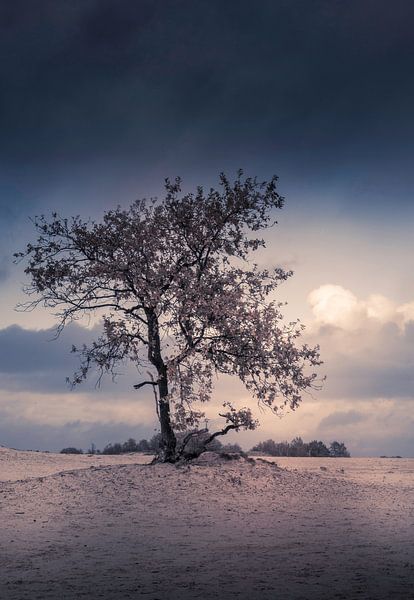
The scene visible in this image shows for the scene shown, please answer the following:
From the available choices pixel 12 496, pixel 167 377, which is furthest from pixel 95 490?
pixel 167 377

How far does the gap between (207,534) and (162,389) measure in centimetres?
696

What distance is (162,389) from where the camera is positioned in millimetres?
20453

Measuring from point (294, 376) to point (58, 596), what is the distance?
12.1 metres

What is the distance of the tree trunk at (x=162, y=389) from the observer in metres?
20.4

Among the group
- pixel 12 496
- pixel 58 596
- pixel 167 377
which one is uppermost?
pixel 167 377

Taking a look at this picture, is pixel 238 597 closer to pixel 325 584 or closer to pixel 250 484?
pixel 325 584

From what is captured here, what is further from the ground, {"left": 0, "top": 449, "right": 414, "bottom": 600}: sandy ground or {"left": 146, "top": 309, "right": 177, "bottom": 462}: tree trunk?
{"left": 146, "top": 309, "right": 177, "bottom": 462}: tree trunk

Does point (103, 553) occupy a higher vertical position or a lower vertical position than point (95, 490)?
lower

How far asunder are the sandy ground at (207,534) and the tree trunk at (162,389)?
111cm

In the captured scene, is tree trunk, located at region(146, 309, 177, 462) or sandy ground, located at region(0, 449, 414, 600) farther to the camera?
tree trunk, located at region(146, 309, 177, 462)

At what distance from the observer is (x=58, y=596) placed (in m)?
9.16

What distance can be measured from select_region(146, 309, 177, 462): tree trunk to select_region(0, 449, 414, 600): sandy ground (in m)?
1.11

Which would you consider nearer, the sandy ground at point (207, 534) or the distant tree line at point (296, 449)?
the sandy ground at point (207, 534)

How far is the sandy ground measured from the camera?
9.66 m
